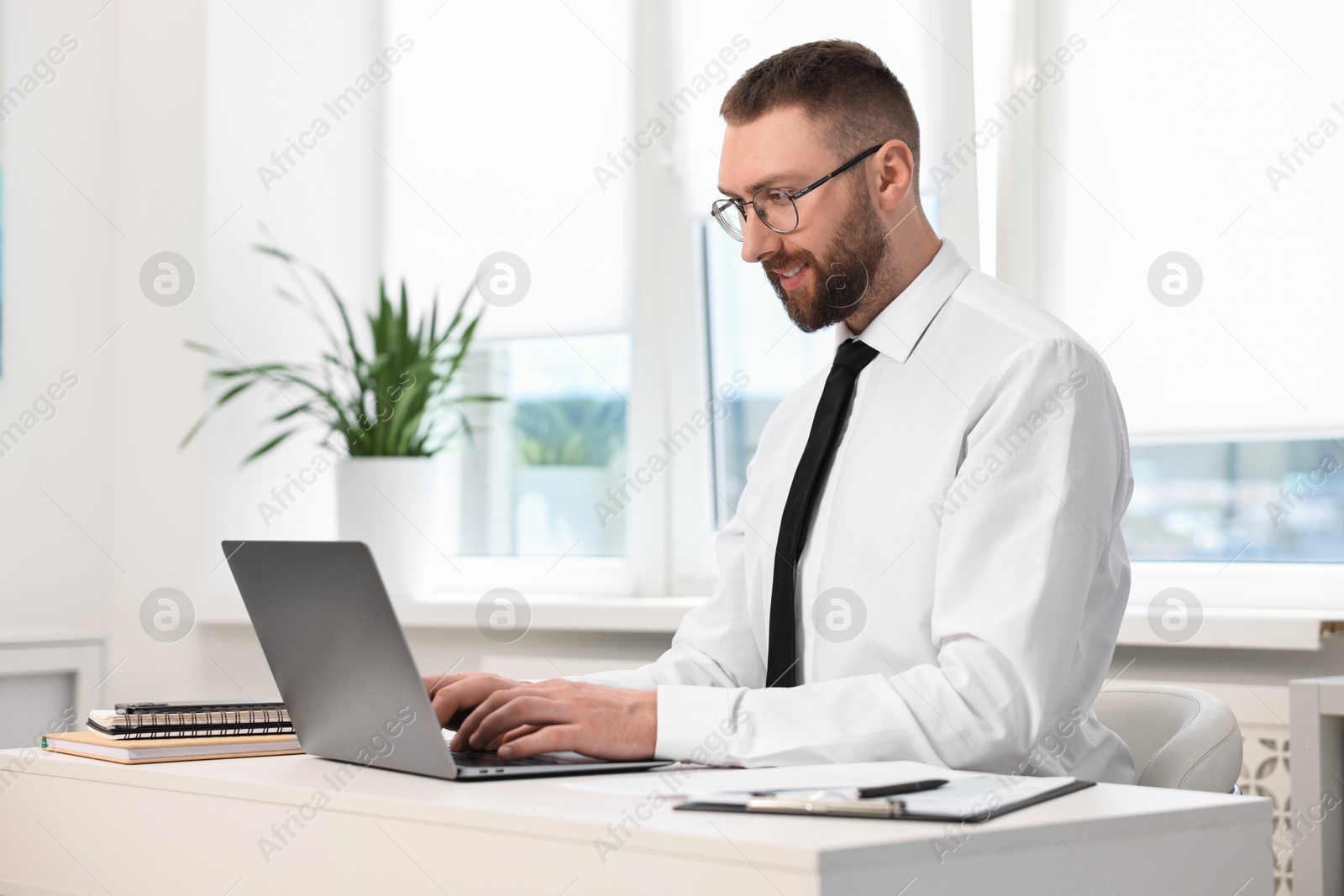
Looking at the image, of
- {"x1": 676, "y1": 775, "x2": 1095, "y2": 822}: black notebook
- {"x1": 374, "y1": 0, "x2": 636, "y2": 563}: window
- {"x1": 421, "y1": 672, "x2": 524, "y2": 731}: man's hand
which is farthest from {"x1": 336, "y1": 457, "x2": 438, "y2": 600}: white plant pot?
{"x1": 676, "y1": 775, "x2": 1095, "y2": 822}: black notebook

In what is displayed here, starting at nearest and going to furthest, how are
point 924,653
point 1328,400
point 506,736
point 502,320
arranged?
point 506,736, point 924,653, point 1328,400, point 502,320

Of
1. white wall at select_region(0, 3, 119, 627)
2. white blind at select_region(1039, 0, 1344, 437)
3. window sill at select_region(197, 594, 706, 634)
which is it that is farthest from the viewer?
white wall at select_region(0, 3, 119, 627)

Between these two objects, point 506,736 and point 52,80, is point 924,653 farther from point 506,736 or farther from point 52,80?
point 52,80

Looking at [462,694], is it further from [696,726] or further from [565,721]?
[696,726]

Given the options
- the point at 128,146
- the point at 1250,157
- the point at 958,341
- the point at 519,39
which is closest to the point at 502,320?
the point at 519,39

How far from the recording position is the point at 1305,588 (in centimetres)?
249

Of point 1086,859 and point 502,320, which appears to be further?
point 502,320

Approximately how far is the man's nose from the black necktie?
0.21m

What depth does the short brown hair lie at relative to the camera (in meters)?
1.70

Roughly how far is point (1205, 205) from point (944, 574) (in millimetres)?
1578

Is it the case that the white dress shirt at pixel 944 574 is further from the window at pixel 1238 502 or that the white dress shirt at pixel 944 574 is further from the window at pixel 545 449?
the window at pixel 545 449

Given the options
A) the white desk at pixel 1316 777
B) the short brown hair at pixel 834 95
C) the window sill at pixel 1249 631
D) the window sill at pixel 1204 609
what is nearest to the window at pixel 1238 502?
the window sill at pixel 1204 609

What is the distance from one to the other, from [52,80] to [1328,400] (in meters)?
3.39

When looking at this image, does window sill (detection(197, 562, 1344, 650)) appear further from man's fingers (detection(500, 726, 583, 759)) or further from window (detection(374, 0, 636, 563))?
man's fingers (detection(500, 726, 583, 759))
